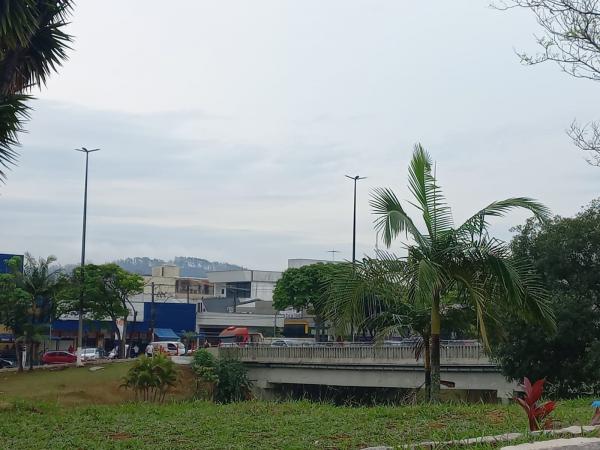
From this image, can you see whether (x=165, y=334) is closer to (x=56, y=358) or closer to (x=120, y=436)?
(x=56, y=358)

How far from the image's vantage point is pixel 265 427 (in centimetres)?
1109

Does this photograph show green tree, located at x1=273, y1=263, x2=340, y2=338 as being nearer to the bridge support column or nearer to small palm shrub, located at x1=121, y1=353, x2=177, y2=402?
the bridge support column

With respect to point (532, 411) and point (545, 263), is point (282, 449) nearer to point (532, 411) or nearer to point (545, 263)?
point (532, 411)

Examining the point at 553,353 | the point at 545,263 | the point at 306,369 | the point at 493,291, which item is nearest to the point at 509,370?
the point at 553,353

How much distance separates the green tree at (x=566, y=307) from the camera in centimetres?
2750

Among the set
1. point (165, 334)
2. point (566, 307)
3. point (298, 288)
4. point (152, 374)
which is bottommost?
point (152, 374)

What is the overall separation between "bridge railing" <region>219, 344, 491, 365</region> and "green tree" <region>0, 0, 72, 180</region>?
72.6 ft

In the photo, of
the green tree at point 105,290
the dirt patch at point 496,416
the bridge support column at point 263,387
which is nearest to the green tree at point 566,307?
the dirt patch at point 496,416

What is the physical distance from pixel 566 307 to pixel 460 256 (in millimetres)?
14153

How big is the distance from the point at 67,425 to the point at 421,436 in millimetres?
5298

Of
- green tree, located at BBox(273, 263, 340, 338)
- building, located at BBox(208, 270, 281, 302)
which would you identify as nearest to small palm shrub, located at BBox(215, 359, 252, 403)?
green tree, located at BBox(273, 263, 340, 338)

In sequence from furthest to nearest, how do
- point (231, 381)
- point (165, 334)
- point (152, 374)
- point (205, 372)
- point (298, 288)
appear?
point (165, 334)
point (298, 288)
point (231, 381)
point (205, 372)
point (152, 374)

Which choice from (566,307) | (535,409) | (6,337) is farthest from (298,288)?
(535,409)

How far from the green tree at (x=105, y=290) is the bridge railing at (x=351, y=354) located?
925 centimetres
